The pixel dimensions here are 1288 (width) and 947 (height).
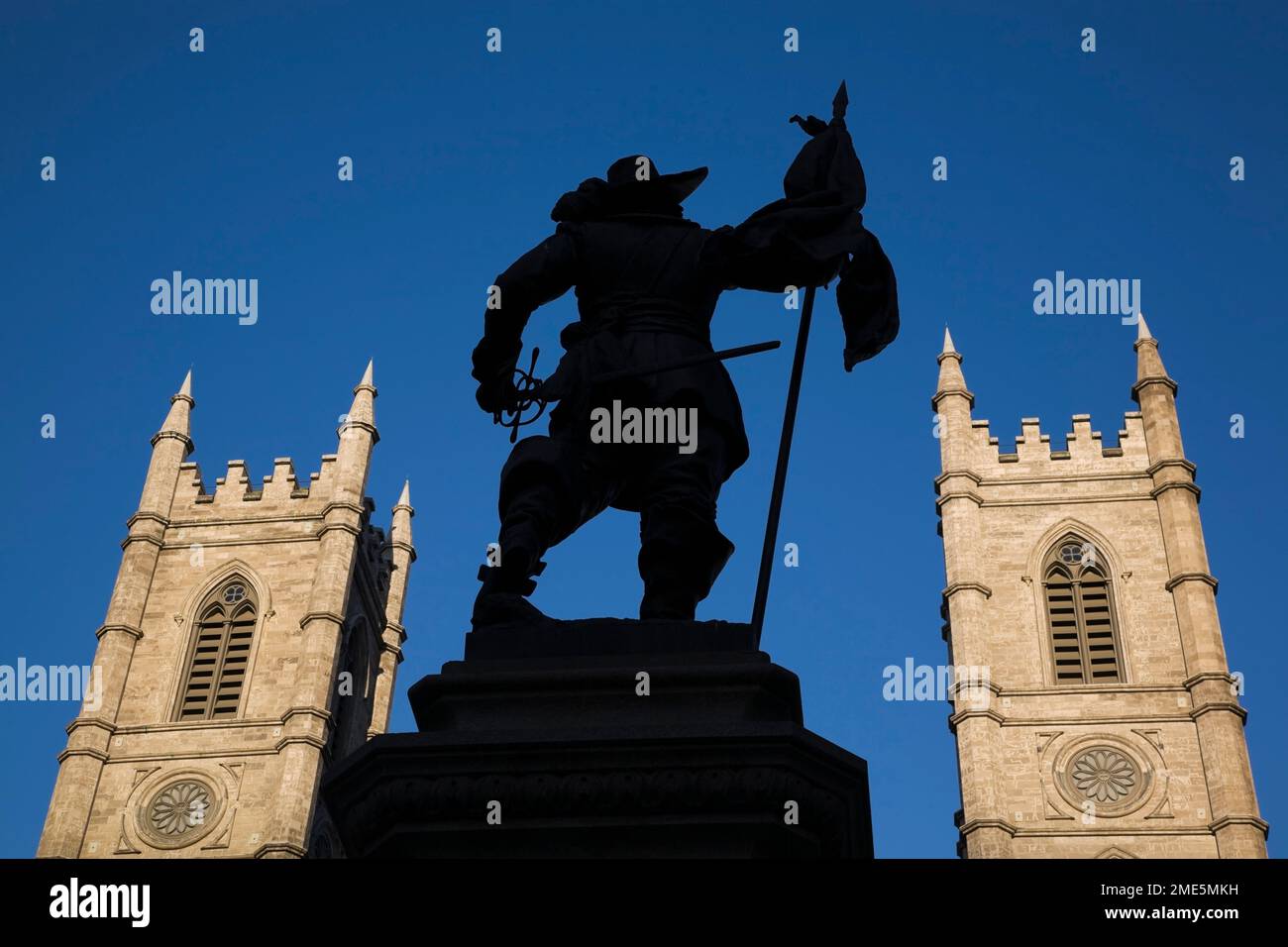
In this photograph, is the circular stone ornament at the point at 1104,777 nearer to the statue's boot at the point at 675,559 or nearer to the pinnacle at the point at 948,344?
the pinnacle at the point at 948,344

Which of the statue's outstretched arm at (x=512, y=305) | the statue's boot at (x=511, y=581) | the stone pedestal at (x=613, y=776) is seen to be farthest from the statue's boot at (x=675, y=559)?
the statue's outstretched arm at (x=512, y=305)

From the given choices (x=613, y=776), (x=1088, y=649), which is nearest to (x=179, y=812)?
(x=1088, y=649)

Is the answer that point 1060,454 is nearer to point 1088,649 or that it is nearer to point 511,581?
point 1088,649

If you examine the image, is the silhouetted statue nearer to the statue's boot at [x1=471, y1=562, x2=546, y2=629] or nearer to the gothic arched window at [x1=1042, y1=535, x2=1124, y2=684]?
the statue's boot at [x1=471, y1=562, x2=546, y2=629]

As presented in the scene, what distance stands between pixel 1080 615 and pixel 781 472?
116 ft

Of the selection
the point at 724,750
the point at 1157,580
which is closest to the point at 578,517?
the point at 724,750

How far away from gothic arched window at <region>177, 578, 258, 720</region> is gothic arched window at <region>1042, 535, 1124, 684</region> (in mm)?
19573

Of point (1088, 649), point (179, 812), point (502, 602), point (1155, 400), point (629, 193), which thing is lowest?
point (502, 602)

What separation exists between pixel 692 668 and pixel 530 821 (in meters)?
0.56

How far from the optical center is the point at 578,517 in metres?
4.85

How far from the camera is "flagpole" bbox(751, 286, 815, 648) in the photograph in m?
4.58

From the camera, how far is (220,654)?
137ft

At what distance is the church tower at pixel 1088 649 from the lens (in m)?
35.3
